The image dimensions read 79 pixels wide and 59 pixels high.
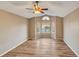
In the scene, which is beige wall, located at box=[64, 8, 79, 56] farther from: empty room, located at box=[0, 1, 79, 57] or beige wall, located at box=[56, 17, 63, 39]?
beige wall, located at box=[56, 17, 63, 39]

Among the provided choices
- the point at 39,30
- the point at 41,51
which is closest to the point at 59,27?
the point at 39,30

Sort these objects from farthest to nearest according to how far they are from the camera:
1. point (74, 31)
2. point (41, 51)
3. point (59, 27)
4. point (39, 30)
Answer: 1. point (39, 30)
2. point (59, 27)
3. point (41, 51)
4. point (74, 31)

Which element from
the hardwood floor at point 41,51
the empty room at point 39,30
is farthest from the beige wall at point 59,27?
the hardwood floor at point 41,51

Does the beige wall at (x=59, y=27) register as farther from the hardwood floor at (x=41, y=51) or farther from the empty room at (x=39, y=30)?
the hardwood floor at (x=41, y=51)

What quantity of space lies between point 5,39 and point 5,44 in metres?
0.21

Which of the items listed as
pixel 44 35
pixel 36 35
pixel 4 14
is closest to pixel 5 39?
pixel 4 14

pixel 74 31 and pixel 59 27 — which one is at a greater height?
pixel 59 27

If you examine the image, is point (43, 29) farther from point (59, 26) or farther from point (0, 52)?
point (0, 52)

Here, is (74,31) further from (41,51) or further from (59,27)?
(59,27)

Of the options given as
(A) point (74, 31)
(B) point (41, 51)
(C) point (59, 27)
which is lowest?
(B) point (41, 51)

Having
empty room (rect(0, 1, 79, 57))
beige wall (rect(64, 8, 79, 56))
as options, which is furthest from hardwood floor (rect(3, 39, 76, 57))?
beige wall (rect(64, 8, 79, 56))

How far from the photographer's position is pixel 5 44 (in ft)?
16.6

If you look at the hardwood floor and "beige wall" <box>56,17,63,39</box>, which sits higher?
"beige wall" <box>56,17,63,39</box>

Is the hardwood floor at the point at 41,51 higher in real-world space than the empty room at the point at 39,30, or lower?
lower
